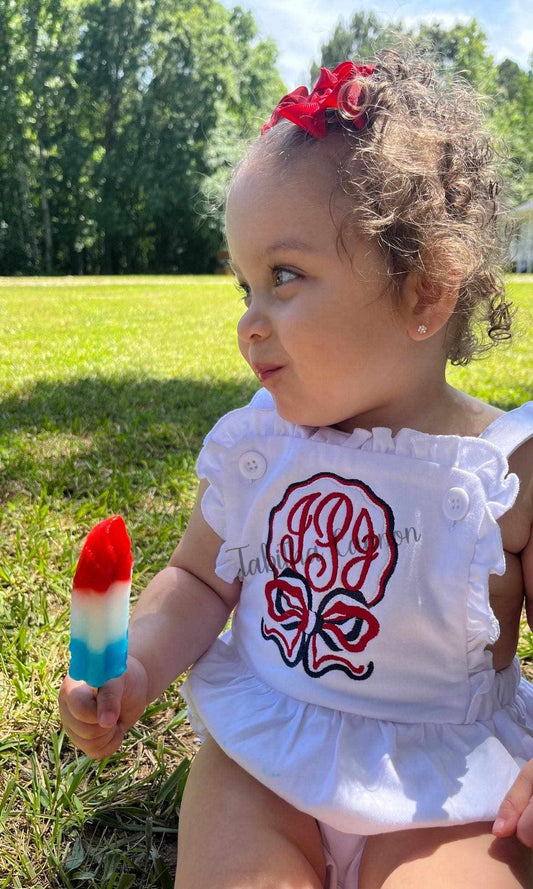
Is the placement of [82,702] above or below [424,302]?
below

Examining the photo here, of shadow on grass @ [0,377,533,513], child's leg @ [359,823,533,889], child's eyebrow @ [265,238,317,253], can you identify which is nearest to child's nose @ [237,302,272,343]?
child's eyebrow @ [265,238,317,253]

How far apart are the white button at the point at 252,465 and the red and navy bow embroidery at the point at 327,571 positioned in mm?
77

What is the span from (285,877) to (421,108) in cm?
130

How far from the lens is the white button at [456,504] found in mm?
1354

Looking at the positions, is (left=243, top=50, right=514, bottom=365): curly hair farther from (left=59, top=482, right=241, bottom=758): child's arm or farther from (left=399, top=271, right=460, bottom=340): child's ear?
(left=59, top=482, right=241, bottom=758): child's arm

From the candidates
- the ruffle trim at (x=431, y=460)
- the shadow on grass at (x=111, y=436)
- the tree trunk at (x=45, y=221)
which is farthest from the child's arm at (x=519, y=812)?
the tree trunk at (x=45, y=221)

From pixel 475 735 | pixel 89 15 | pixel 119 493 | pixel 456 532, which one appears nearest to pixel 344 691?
pixel 475 735

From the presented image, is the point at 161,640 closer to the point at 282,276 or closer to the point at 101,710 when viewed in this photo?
the point at 101,710

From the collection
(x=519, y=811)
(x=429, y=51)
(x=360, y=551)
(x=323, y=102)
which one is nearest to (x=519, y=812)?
(x=519, y=811)

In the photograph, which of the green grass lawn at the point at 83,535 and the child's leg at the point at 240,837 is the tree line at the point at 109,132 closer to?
the green grass lawn at the point at 83,535

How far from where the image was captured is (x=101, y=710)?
121 cm

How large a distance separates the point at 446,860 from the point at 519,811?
0.42 feet

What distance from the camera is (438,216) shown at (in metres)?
1.42

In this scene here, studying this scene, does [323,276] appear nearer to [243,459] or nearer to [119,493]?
[243,459]
